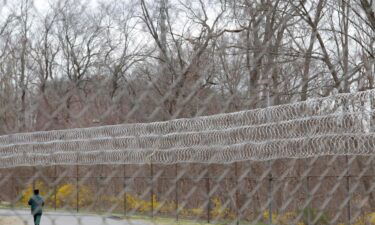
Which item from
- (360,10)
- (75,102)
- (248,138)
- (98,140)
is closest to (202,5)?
(98,140)

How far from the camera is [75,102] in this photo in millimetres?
1229

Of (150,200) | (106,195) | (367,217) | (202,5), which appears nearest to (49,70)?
(202,5)

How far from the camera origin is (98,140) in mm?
1566

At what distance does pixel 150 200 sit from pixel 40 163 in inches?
26.3

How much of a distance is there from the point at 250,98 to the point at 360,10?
3137 mm

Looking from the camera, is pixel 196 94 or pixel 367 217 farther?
pixel 367 217

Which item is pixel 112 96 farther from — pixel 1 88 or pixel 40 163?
pixel 40 163

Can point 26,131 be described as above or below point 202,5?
below

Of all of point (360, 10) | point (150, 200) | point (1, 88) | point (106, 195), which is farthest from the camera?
point (360, 10)

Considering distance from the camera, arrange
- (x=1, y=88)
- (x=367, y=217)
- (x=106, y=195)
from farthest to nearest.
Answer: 1. (x=367, y=217)
2. (x=106, y=195)
3. (x=1, y=88)

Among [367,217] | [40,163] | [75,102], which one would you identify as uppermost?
[75,102]

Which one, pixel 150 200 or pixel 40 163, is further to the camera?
pixel 150 200

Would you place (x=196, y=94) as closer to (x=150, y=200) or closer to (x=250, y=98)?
(x=250, y=98)

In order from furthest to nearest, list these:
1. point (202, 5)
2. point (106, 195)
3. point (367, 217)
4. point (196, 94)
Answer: point (367, 217) → point (106, 195) → point (202, 5) → point (196, 94)
